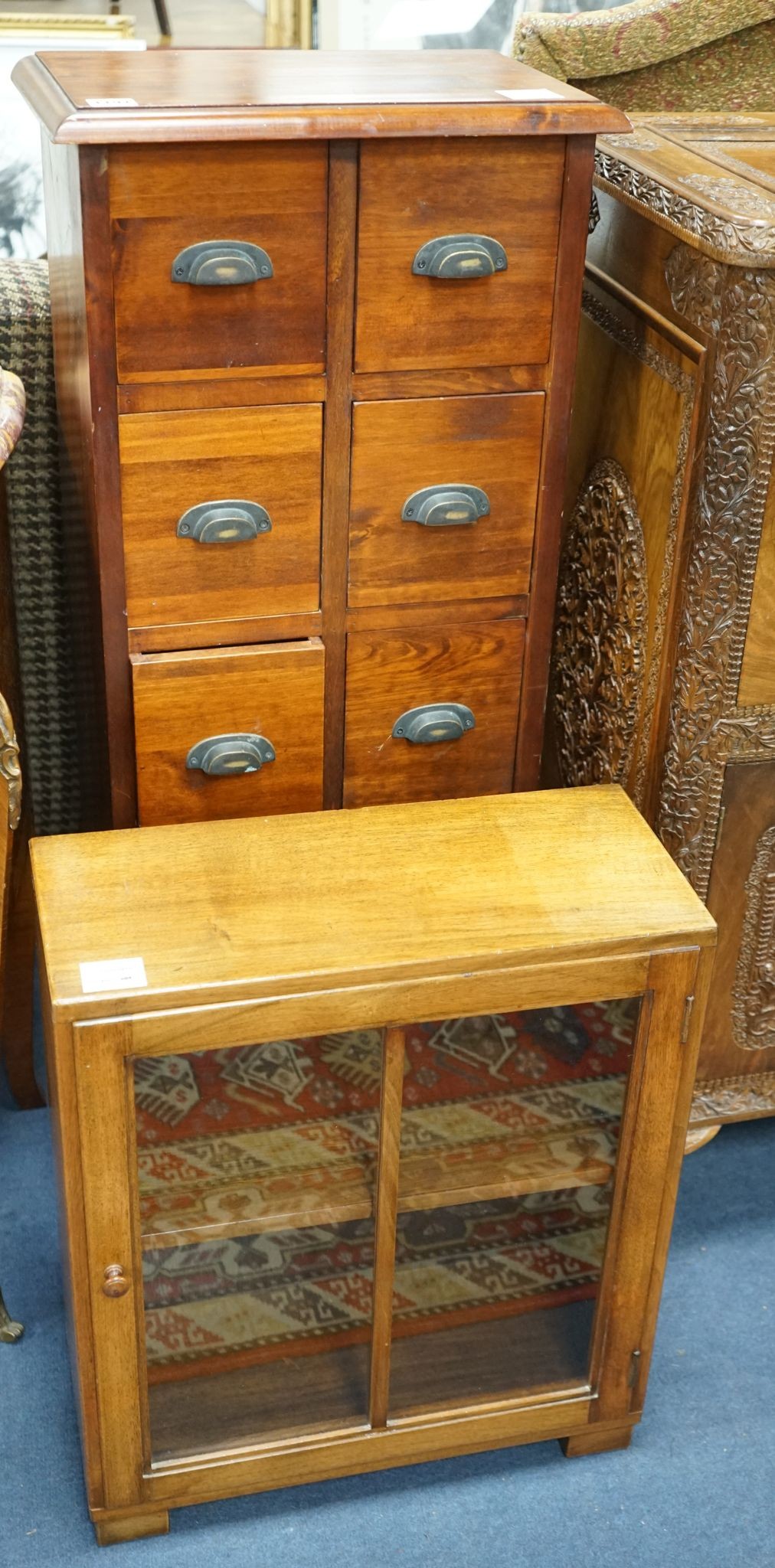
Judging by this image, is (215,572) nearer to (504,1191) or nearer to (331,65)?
(331,65)

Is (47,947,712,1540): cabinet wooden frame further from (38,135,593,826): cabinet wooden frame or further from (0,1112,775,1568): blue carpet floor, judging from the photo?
(38,135,593,826): cabinet wooden frame

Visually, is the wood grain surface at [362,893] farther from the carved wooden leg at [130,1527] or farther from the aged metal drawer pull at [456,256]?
the carved wooden leg at [130,1527]

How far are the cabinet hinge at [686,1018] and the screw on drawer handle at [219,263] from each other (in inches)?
27.8

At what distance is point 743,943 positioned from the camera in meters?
1.73

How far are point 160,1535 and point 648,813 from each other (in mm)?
843

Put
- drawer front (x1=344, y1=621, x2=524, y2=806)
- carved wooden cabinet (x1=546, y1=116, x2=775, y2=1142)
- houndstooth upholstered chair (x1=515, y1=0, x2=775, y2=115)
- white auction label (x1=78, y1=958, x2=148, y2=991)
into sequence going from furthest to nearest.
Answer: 1. houndstooth upholstered chair (x1=515, y1=0, x2=775, y2=115)
2. drawer front (x1=344, y1=621, x2=524, y2=806)
3. carved wooden cabinet (x1=546, y1=116, x2=775, y2=1142)
4. white auction label (x1=78, y1=958, x2=148, y2=991)

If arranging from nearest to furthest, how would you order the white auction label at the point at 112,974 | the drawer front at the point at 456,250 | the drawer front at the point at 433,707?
the white auction label at the point at 112,974 → the drawer front at the point at 456,250 → the drawer front at the point at 433,707

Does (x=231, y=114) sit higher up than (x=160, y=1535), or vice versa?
(x=231, y=114)

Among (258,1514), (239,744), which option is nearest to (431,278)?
(239,744)

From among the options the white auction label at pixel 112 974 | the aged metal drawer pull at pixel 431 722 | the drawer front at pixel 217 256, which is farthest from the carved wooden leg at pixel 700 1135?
the drawer front at pixel 217 256

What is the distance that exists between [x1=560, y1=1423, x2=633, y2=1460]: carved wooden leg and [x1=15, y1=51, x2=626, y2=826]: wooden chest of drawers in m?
0.65

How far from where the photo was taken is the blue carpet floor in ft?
4.80

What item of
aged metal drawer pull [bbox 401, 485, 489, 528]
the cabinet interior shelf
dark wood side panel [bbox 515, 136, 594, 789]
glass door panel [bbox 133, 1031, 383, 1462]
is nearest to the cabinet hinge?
the cabinet interior shelf

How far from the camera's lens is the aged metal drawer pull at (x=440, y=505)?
1.46 metres
